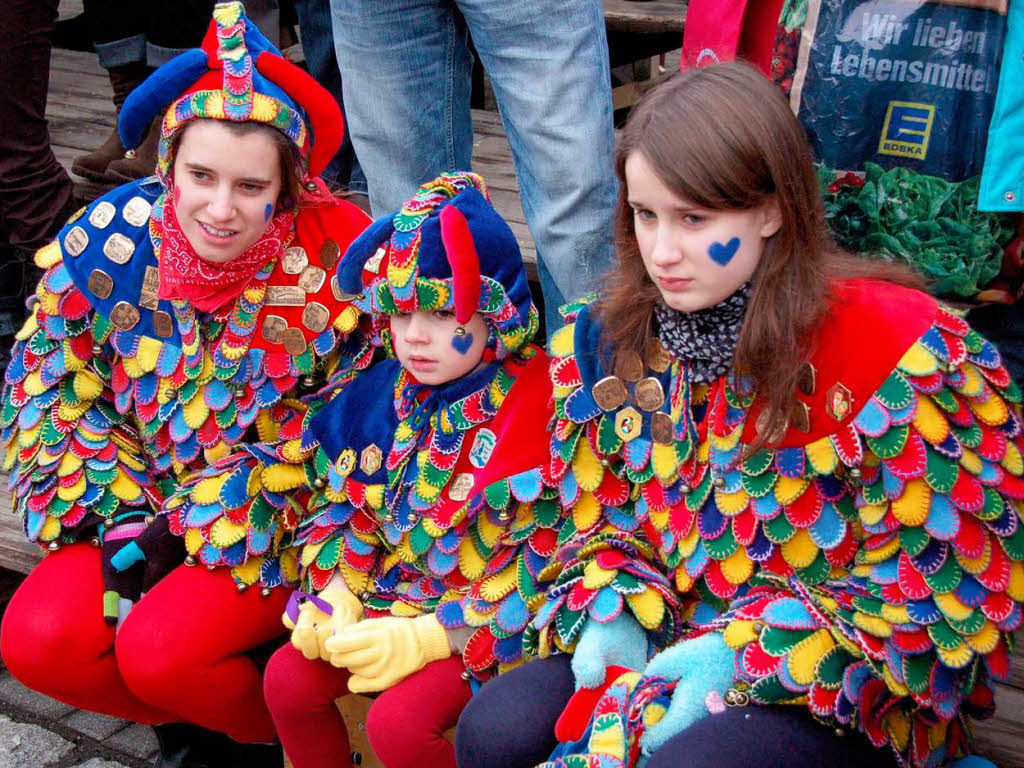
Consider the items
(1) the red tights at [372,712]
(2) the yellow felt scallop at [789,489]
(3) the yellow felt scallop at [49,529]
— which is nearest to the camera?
(2) the yellow felt scallop at [789,489]

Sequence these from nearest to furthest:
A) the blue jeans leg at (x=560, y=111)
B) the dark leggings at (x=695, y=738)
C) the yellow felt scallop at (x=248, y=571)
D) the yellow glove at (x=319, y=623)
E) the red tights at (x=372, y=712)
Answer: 1. the dark leggings at (x=695, y=738)
2. the red tights at (x=372, y=712)
3. the yellow glove at (x=319, y=623)
4. the blue jeans leg at (x=560, y=111)
5. the yellow felt scallop at (x=248, y=571)

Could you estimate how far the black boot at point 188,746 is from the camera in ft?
8.46

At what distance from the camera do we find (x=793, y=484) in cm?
182

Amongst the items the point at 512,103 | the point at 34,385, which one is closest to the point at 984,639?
the point at 512,103

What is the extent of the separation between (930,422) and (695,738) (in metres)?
0.53

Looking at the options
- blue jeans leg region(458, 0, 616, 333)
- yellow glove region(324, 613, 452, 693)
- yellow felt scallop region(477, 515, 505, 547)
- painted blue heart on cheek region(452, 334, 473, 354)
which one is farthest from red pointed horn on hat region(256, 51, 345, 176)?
yellow glove region(324, 613, 452, 693)

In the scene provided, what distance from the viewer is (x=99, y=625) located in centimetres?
240

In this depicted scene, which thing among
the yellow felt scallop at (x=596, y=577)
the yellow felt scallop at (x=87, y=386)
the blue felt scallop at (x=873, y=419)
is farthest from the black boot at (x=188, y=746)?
the blue felt scallop at (x=873, y=419)

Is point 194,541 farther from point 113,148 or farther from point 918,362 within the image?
point 113,148

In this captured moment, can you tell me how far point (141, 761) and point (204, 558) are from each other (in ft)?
2.24

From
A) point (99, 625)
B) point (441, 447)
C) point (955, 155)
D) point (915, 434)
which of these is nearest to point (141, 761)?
point (99, 625)

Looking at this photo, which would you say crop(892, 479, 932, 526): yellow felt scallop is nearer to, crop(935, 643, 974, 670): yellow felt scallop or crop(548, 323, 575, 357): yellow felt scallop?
crop(935, 643, 974, 670): yellow felt scallop

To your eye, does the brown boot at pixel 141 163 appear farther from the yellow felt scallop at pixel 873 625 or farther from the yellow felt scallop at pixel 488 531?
the yellow felt scallop at pixel 873 625

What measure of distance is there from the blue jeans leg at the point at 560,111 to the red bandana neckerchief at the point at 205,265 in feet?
1.59
